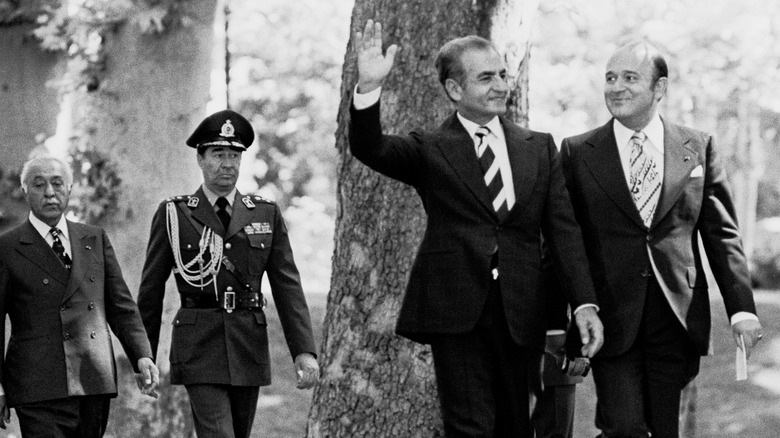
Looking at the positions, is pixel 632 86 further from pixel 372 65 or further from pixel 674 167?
pixel 372 65

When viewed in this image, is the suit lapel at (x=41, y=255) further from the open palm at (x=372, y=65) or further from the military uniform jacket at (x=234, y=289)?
the open palm at (x=372, y=65)

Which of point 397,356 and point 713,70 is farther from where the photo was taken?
point 713,70

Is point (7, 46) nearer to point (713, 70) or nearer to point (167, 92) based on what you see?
point (167, 92)

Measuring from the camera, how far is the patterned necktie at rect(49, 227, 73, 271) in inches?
298

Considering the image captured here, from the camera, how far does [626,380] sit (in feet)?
22.3

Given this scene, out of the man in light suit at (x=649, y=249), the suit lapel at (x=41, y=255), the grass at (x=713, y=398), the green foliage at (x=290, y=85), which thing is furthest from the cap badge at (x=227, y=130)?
the green foliage at (x=290, y=85)

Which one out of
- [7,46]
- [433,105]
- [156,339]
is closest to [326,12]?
[7,46]

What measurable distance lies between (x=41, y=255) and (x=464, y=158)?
7.38ft

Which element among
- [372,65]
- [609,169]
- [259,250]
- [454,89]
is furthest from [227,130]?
[609,169]

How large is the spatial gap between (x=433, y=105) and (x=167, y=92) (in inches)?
125

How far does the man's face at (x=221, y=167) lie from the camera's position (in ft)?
25.6

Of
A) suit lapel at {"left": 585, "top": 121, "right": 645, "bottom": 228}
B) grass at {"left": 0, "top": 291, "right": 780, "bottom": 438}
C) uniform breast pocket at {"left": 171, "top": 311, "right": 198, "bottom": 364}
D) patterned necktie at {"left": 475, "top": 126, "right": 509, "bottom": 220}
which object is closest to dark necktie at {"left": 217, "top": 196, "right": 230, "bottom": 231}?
uniform breast pocket at {"left": 171, "top": 311, "right": 198, "bottom": 364}

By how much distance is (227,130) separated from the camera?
781 centimetres

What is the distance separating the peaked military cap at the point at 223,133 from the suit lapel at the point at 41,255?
3.05 ft
